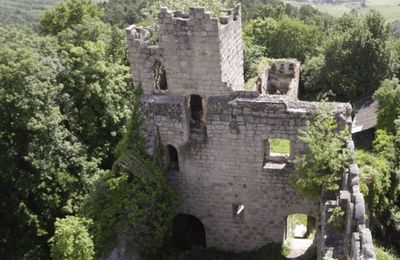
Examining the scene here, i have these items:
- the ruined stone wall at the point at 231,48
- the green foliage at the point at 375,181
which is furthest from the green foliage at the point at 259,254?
the ruined stone wall at the point at 231,48

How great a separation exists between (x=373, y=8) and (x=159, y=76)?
9037cm

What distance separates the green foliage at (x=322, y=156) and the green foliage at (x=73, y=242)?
7.22 m

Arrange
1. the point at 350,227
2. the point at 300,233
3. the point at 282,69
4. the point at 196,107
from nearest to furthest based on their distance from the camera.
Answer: the point at 350,227 < the point at 196,107 < the point at 300,233 < the point at 282,69

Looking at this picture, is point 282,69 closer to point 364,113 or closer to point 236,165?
point 364,113

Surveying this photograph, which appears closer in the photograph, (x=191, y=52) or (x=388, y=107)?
(x=191, y=52)

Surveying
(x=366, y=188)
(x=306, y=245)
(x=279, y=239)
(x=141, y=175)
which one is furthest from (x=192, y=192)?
(x=366, y=188)

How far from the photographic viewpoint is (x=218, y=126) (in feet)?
53.8

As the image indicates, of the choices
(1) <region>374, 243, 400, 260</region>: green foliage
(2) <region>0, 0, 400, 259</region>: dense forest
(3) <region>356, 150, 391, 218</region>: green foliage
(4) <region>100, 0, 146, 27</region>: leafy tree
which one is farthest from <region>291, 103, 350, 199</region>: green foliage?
(4) <region>100, 0, 146, 27</region>: leafy tree

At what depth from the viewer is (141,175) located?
55.5ft

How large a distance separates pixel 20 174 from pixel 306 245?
12.7 meters

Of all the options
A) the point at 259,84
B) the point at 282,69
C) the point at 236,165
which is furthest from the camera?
the point at 282,69

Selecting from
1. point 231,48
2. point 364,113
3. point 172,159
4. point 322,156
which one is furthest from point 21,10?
point 322,156

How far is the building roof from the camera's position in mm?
26739

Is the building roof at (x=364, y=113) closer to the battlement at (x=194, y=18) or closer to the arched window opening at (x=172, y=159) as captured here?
the arched window opening at (x=172, y=159)
